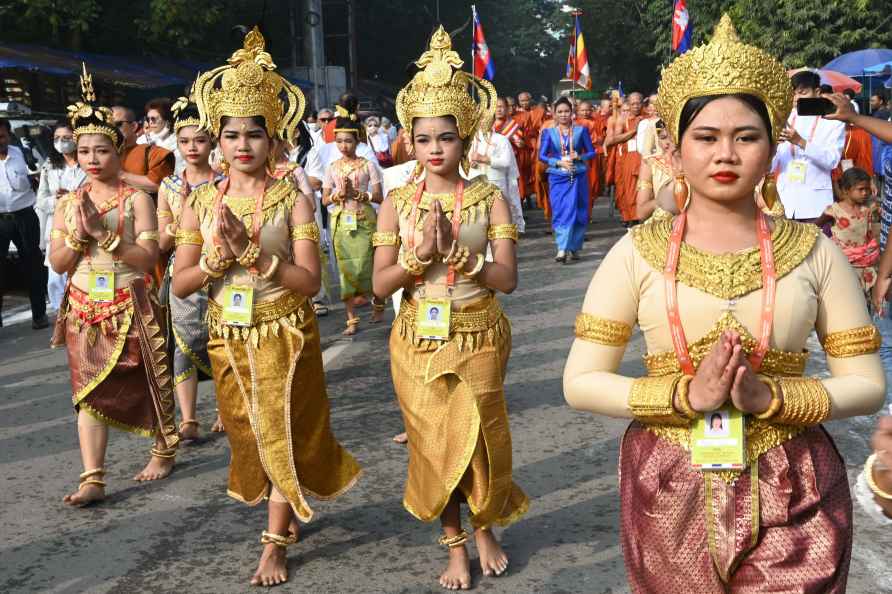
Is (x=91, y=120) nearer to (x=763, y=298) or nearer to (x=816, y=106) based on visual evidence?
(x=816, y=106)

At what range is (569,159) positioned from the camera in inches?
578

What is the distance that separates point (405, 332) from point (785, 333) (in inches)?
83.9

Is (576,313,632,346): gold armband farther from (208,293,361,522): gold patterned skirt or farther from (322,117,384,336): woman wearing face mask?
(322,117,384,336): woman wearing face mask

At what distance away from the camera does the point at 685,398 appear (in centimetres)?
239

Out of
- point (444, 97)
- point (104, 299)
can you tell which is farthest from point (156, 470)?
point (444, 97)

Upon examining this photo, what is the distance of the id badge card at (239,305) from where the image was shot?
439 cm

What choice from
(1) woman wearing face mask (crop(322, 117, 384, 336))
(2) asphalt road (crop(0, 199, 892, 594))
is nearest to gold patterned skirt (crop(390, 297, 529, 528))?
(2) asphalt road (crop(0, 199, 892, 594))

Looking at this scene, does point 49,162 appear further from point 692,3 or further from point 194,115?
point 692,3

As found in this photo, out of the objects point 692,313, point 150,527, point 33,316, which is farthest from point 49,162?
point 692,313

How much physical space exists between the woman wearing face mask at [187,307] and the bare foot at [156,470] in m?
0.57

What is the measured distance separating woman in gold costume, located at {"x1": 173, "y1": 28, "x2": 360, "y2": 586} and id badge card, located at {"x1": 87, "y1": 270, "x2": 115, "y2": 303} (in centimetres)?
111

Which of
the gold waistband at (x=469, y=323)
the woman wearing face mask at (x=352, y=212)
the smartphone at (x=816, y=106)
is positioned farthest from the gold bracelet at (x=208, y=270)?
the woman wearing face mask at (x=352, y=212)

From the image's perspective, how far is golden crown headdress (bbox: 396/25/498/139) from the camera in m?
4.29

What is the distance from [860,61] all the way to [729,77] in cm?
2439
